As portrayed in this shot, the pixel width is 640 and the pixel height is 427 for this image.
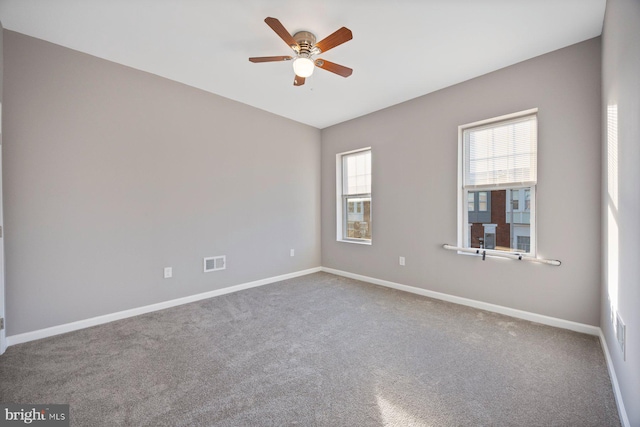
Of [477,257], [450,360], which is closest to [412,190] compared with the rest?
[477,257]

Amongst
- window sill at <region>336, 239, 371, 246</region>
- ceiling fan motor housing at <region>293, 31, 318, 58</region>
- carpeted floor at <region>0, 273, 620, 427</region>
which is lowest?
carpeted floor at <region>0, 273, 620, 427</region>

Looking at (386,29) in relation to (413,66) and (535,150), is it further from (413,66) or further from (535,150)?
(535,150)

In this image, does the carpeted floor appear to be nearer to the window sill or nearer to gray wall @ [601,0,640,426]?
gray wall @ [601,0,640,426]

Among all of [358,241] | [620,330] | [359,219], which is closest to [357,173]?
[359,219]

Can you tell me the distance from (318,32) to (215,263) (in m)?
3.06

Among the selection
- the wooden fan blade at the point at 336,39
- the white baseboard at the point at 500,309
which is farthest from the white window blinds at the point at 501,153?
the wooden fan blade at the point at 336,39

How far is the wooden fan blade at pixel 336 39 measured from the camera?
2.01 meters

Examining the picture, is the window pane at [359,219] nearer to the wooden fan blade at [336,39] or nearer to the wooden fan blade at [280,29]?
the wooden fan blade at [336,39]

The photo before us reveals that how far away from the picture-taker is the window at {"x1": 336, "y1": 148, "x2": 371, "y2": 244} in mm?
4562

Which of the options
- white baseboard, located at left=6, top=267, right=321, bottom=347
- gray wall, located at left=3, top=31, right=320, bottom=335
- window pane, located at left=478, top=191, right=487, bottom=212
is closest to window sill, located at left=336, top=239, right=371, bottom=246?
gray wall, located at left=3, top=31, right=320, bottom=335

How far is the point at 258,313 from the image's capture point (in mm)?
3061

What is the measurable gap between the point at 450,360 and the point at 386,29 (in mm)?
2872

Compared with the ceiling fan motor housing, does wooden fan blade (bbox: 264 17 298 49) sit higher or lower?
lower

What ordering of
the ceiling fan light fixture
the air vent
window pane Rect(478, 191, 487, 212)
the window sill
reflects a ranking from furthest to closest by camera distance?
the window sill
the air vent
window pane Rect(478, 191, 487, 212)
the ceiling fan light fixture
